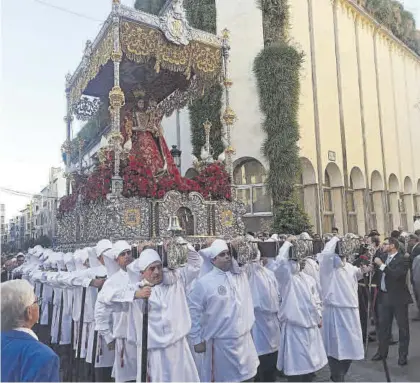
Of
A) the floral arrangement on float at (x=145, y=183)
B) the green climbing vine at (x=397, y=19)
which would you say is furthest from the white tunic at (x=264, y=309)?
the green climbing vine at (x=397, y=19)

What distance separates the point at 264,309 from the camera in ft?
18.8

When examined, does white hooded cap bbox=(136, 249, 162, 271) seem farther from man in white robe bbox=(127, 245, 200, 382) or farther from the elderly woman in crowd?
the elderly woman in crowd

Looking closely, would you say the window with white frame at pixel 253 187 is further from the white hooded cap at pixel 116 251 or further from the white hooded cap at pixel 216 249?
the white hooded cap at pixel 216 249

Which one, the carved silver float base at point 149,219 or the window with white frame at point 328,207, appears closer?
the carved silver float base at point 149,219

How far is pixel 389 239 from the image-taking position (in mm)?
6910

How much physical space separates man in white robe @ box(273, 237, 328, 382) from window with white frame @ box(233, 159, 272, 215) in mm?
10864

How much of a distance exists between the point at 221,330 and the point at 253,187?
12302 mm

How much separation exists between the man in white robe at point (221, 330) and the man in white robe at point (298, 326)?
0.71 m

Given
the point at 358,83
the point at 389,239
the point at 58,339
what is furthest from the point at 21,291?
the point at 358,83

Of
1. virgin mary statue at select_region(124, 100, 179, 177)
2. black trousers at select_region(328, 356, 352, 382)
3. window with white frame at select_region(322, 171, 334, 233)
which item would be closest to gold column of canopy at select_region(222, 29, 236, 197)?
virgin mary statue at select_region(124, 100, 179, 177)

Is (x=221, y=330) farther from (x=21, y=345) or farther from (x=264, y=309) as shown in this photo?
(x=21, y=345)

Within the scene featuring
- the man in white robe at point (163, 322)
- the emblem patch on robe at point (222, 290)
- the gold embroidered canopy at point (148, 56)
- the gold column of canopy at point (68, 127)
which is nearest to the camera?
the man in white robe at point (163, 322)

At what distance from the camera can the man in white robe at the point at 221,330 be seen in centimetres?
460

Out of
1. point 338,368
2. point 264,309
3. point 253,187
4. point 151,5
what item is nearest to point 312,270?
point 264,309
